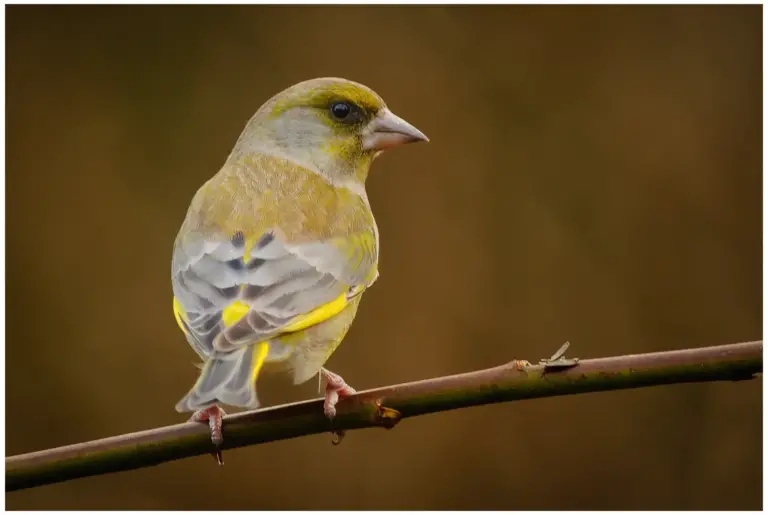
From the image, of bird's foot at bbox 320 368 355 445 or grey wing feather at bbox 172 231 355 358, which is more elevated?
grey wing feather at bbox 172 231 355 358

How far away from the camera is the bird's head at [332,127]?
2.24 metres

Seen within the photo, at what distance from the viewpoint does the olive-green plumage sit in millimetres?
1662

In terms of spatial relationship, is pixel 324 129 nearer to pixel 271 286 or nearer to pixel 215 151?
pixel 271 286

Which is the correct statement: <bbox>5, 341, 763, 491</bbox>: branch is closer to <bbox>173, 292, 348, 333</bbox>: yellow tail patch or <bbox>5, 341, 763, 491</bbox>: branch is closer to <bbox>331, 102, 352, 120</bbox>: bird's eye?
<bbox>173, 292, 348, 333</bbox>: yellow tail patch

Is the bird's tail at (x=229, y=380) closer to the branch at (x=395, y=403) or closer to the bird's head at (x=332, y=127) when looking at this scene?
the branch at (x=395, y=403)

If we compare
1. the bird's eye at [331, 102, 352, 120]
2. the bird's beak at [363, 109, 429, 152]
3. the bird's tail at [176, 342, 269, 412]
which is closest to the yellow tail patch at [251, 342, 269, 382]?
the bird's tail at [176, 342, 269, 412]

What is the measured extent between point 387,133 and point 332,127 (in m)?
0.15

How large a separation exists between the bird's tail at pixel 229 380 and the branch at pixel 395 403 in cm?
8

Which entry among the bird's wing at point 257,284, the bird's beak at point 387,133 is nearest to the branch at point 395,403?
the bird's wing at point 257,284

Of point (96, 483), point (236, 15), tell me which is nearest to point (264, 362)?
point (236, 15)

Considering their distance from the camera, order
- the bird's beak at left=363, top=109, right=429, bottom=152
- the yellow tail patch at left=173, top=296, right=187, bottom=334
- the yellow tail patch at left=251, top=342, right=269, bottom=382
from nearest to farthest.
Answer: the yellow tail patch at left=251, top=342, right=269, bottom=382 < the yellow tail patch at left=173, top=296, right=187, bottom=334 < the bird's beak at left=363, top=109, right=429, bottom=152

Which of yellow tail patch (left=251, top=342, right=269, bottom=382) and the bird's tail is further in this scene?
yellow tail patch (left=251, top=342, right=269, bottom=382)

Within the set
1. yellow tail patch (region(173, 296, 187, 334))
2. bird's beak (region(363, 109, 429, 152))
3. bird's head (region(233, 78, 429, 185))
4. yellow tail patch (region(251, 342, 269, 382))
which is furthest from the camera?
bird's head (region(233, 78, 429, 185))

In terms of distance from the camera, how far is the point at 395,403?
1495 millimetres
